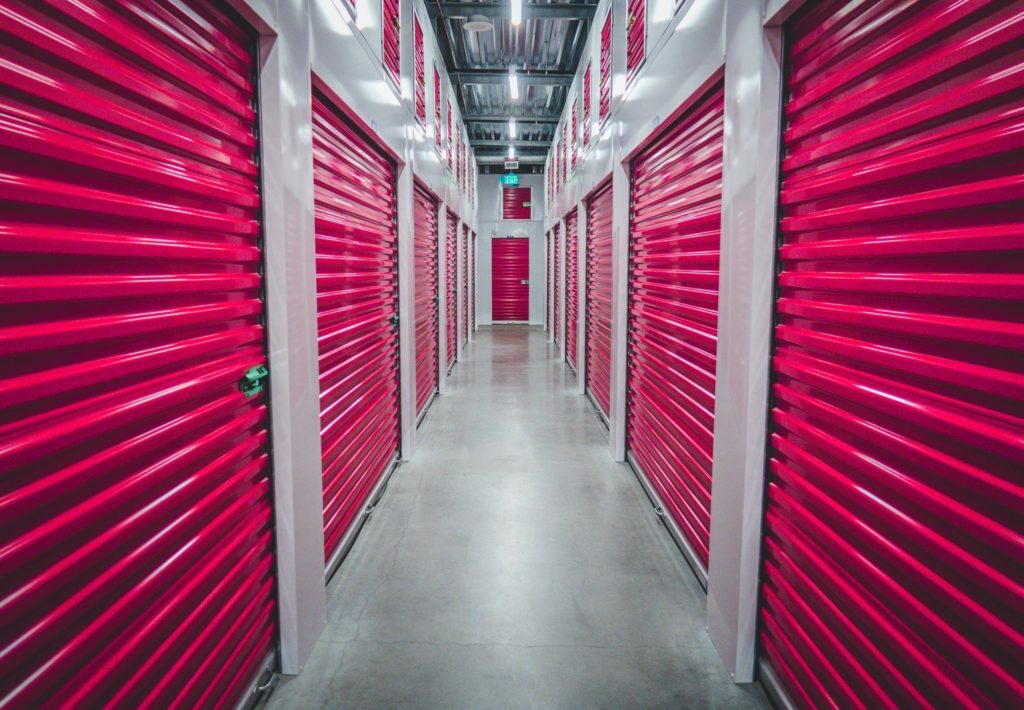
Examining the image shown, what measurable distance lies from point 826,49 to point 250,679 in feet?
10.0

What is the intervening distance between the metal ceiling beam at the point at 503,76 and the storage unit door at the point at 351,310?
19.1 feet

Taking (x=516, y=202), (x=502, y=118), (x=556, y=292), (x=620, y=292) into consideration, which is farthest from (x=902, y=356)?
(x=516, y=202)

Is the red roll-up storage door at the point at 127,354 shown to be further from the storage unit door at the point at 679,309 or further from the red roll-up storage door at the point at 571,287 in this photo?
the red roll-up storage door at the point at 571,287

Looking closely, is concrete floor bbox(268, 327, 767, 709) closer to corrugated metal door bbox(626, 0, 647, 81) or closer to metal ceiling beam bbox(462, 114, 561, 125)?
corrugated metal door bbox(626, 0, 647, 81)

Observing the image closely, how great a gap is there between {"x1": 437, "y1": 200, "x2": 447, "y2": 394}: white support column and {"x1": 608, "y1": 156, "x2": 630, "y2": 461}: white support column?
313 centimetres

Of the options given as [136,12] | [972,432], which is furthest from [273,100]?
[972,432]

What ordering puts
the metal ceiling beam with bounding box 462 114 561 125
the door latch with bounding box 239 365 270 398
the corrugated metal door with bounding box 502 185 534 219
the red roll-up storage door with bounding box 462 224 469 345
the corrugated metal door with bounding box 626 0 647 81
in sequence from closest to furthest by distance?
the door latch with bounding box 239 365 270 398
the corrugated metal door with bounding box 626 0 647 81
the red roll-up storage door with bounding box 462 224 469 345
the metal ceiling beam with bounding box 462 114 561 125
the corrugated metal door with bounding box 502 185 534 219

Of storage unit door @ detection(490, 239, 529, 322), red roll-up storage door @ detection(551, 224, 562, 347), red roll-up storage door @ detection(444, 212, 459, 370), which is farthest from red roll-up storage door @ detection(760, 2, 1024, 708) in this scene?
storage unit door @ detection(490, 239, 529, 322)

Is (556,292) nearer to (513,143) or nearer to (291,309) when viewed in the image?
(513,143)

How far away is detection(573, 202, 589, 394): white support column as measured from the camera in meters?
7.68

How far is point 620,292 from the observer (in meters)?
4.91

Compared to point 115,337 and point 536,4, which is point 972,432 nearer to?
point 115,337

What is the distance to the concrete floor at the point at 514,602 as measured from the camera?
2.34 metres

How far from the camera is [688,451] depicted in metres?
3.36
